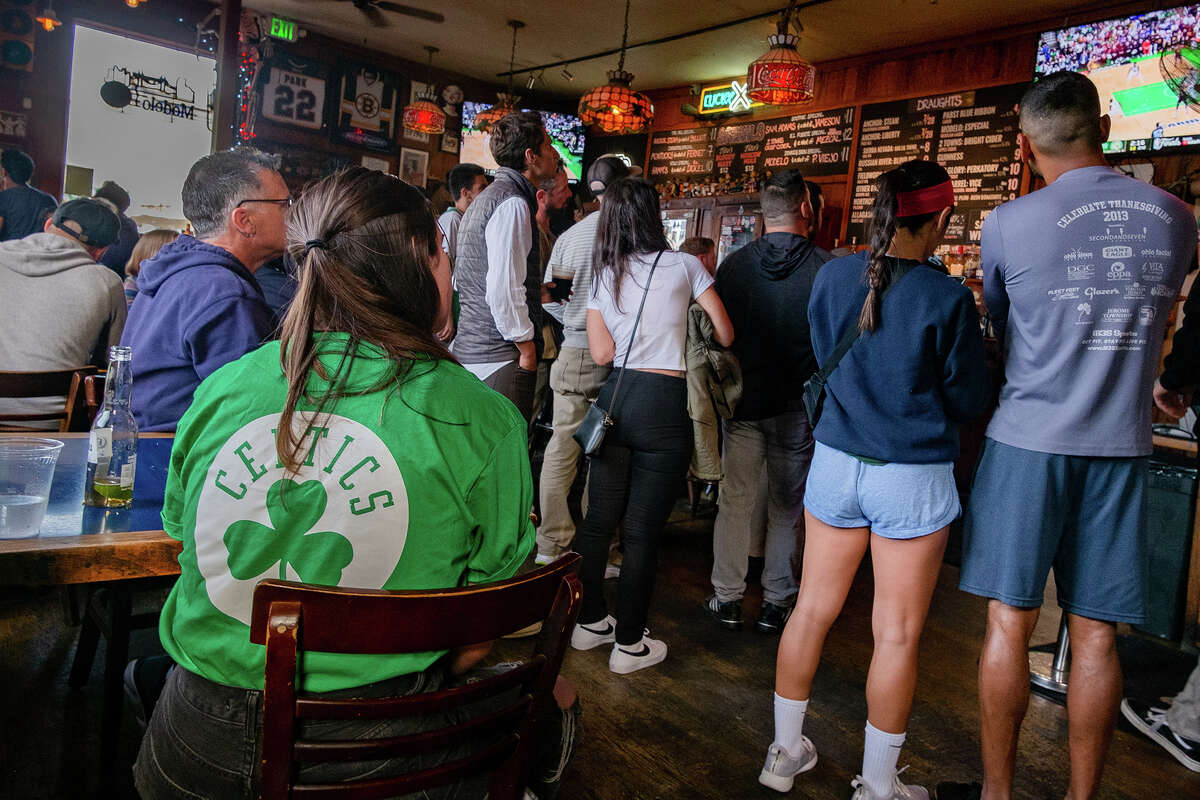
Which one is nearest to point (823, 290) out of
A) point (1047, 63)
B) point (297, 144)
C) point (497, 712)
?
point (497, 712)

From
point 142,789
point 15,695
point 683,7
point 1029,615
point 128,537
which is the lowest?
point 15,695

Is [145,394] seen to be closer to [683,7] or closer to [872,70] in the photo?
[683,7]

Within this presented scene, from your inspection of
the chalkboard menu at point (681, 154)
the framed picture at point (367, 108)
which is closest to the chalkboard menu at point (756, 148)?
the chalkboard menu at point (681, 154)

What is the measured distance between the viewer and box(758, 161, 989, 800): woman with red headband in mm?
1739

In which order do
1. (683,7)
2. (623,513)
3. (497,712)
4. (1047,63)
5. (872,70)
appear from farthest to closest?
(872,70)
(683,7)
(1047,63)
(623,513)
(497,712)

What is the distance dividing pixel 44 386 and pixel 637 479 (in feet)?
5.59

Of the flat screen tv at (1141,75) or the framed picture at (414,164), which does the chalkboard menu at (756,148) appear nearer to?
the flat screen tv at (1141,75)

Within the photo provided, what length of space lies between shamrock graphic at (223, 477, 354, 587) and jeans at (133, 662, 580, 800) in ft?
0.49

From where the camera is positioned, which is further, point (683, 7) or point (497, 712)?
point (683, 7)

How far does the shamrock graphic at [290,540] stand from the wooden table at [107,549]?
32 centimetres

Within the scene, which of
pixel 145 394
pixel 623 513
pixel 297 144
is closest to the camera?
pixel 145 394

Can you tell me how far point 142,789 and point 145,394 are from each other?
1147 mm

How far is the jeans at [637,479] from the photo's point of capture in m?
2.45

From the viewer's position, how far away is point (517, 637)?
8.91ft
